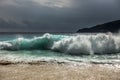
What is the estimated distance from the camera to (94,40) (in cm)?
2930

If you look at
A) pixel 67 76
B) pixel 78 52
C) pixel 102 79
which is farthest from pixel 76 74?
pixel 78 52

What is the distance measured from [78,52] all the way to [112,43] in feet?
19.4

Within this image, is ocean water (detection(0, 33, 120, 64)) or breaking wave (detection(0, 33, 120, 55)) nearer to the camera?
ocean water (detection(0, 33, 120, 64))

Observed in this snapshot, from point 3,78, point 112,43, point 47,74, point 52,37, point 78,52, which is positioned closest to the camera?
point 3,78

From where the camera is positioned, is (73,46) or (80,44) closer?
(73,46)

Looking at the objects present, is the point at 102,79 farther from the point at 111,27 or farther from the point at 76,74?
the point at 111,27

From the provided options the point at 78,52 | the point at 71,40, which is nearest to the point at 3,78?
the point at 78,52

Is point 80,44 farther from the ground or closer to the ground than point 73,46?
farther from the ground

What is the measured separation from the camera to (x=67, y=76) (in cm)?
1088

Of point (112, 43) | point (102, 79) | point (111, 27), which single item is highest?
point (111, 27)

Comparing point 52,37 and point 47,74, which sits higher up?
point 52,37

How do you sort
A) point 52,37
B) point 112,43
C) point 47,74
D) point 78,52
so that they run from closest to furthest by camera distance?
point 47,74, point 78,52, point 112,43, point 52,37

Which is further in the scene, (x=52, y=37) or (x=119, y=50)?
(x=52, y=37)

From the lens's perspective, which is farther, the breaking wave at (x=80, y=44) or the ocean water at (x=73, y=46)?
the breaking wave at (x=80, y=44)
